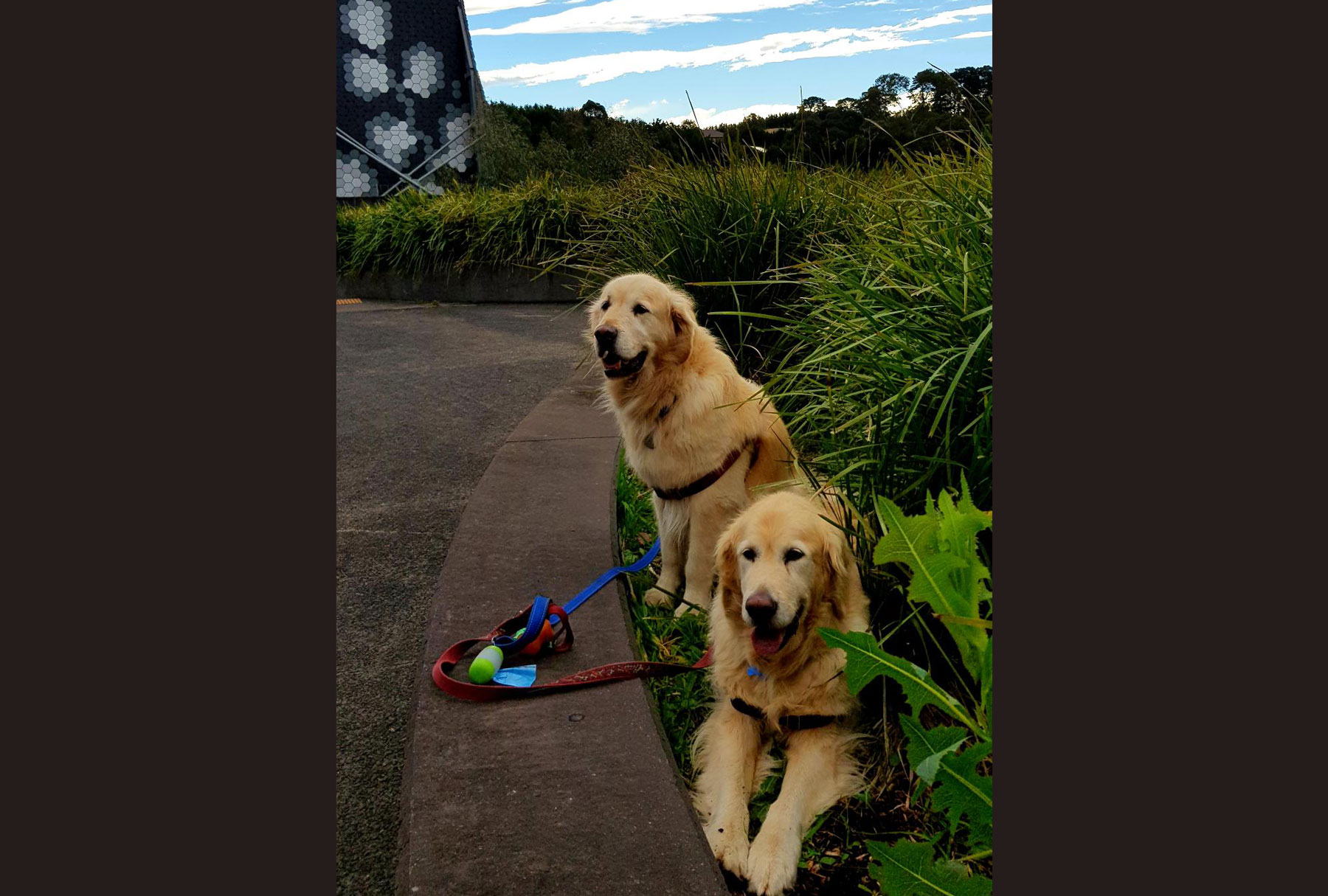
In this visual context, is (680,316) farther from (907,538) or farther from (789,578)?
(907,538)

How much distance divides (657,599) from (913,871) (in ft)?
7.31

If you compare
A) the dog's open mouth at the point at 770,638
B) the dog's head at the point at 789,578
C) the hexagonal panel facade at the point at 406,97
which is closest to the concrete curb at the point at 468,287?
the hexagonal panel facade at the point at 406,97

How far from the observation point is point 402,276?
43.8 ft

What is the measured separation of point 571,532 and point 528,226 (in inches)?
343

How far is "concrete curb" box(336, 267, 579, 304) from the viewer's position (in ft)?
41.2

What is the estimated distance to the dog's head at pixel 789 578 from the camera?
2.69 metres

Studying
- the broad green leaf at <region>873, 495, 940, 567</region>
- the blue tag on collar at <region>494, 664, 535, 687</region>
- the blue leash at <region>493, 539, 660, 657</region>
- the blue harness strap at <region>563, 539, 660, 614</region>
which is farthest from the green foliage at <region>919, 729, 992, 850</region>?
the blue harness strap at <region>563, 539, 660, 614</region>

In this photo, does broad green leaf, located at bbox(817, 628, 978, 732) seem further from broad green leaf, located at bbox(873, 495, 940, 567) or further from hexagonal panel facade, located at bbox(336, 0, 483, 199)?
hexagonal panel facade, located at bbox(336, 0, 483, 199)

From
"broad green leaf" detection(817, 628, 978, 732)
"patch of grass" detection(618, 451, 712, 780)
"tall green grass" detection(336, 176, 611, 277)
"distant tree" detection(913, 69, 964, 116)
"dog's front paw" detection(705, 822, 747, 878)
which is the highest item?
"tall green grass" detection(336, 176, 611, 277)

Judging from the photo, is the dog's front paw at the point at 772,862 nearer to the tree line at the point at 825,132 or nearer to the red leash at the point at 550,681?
the red leash at the point at 550,681

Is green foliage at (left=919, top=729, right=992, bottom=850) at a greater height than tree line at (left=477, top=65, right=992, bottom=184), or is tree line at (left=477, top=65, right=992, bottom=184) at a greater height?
tree line at (left=477, top=65, right=992, bottom=184)

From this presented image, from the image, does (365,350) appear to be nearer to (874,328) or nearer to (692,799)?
(874,328)

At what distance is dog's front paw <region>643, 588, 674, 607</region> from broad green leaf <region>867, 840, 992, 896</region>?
214 centimetres

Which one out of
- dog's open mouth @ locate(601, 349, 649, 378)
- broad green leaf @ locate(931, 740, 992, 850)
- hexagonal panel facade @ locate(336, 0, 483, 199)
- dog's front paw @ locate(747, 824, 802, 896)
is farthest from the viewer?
hexagonal panel facade @ locate(336, 0, 483, 199)
